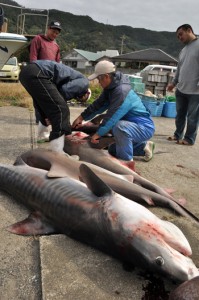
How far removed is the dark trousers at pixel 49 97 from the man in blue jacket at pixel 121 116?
518mm

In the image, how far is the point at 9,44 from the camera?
47.6 ft

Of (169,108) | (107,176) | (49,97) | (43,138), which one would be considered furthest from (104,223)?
(169,108)

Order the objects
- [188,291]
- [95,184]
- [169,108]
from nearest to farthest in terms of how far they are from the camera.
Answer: [188,291]
[95,184]
[169,108]

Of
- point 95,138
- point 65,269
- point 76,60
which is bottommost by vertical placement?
point 76,60

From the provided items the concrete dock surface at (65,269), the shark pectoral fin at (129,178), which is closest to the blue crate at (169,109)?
the concrete dock surface at (65,269)

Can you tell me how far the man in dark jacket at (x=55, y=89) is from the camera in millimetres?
4816

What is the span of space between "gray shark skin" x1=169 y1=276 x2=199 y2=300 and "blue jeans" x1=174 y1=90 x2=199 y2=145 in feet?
15.5

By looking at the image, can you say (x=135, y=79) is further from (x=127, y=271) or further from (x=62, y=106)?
(x=127, y=271)

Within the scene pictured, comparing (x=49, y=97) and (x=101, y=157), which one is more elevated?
(x=49, y=97)

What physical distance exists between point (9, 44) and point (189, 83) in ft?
33.7

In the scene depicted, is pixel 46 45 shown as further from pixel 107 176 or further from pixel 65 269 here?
pixel 65 269

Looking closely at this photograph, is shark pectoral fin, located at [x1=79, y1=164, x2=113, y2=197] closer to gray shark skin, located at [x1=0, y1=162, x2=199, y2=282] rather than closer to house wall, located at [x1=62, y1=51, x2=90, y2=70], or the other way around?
gray shark skin, located at [x1=0, y1=162, x2=199, y2=282]

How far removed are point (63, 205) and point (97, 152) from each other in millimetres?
1627

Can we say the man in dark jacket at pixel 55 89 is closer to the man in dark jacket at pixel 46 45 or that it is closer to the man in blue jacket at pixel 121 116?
the man in blue jacket at pixel 121 116
